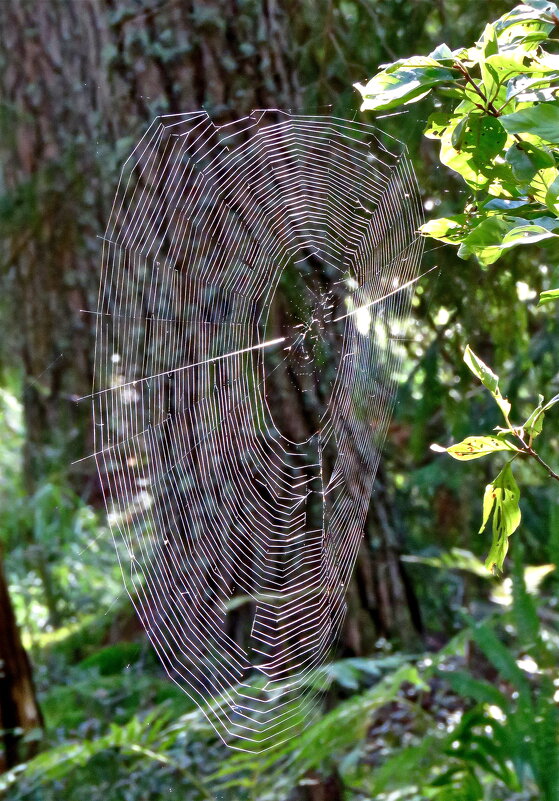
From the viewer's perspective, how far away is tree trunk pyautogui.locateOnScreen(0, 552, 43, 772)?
291 cm

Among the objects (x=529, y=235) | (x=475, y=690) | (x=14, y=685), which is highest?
(x=529, y=235)

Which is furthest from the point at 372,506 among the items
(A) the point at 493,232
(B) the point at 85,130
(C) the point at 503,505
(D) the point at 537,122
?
(D) the point at 537,122

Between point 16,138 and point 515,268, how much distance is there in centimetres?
242

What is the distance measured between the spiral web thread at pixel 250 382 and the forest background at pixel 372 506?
0.50 feet

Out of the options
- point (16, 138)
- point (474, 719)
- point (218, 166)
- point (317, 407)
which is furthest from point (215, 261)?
point (16, 138)

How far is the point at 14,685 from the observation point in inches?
116

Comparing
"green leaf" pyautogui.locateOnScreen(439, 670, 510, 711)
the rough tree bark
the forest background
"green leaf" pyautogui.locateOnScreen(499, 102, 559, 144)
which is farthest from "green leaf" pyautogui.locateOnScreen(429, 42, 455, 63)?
"green leaf" pyautogui.locateOnScreen(439, 670, 510, 711)

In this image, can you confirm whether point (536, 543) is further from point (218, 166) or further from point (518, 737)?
point (218, 166)

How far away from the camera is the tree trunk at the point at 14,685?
2.91 meters

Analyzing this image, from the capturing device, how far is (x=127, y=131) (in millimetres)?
2891

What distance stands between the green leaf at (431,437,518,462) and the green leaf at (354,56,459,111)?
1.04ft

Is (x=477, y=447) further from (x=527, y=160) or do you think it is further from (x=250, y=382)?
(x=250, y=382)

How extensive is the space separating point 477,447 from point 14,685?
2.52 metres

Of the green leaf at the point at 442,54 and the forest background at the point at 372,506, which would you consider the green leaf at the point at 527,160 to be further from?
the forest background at the point at 372,506
